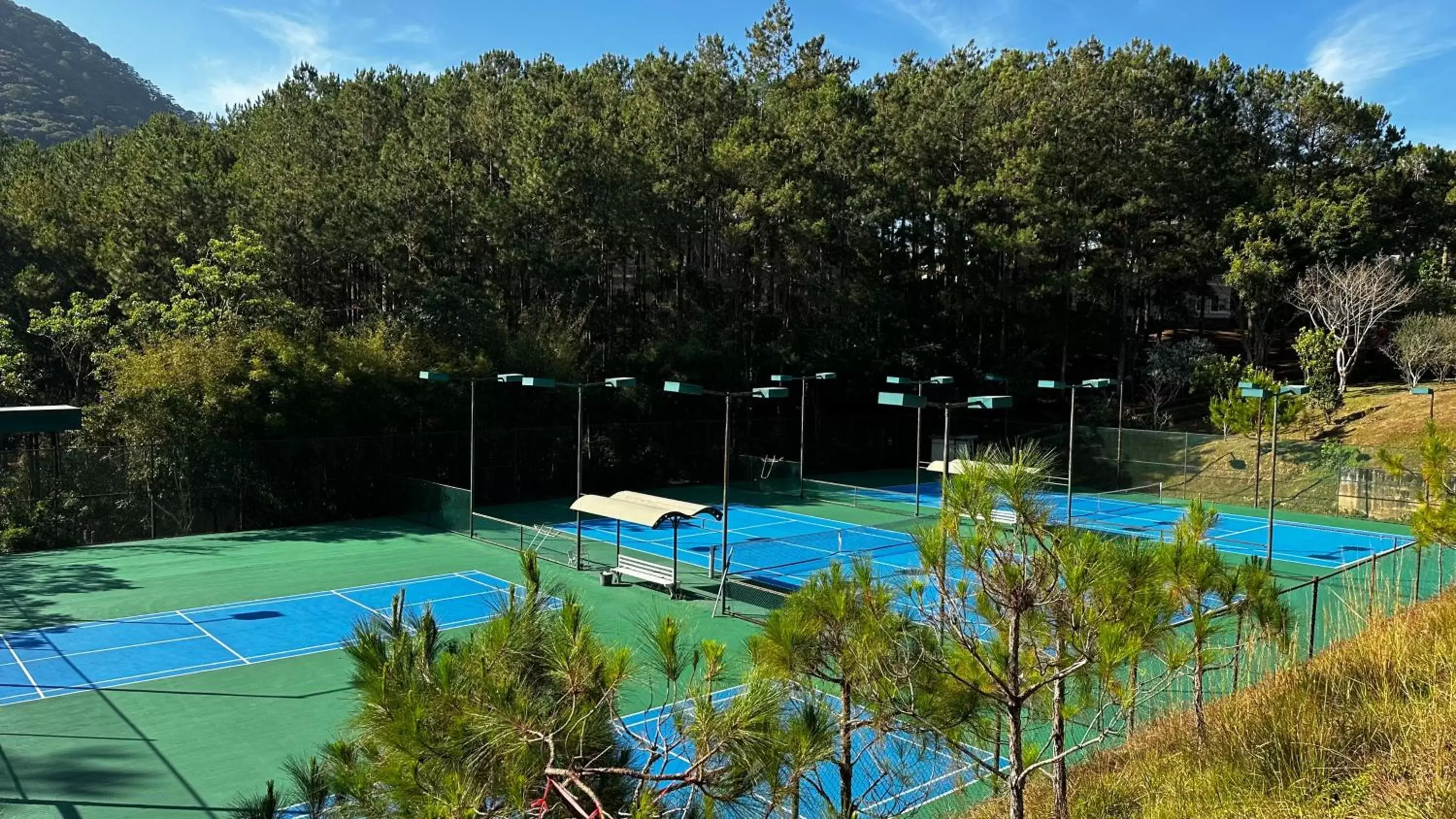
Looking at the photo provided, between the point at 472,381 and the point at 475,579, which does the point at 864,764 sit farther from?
the point at 472,381

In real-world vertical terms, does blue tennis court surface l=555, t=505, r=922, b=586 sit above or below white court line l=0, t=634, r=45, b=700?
above

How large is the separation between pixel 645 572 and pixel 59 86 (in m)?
161

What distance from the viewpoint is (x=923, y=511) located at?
27.8 m

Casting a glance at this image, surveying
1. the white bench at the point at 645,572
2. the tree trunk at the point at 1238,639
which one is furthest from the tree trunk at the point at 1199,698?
the white bench at the point at 645,572

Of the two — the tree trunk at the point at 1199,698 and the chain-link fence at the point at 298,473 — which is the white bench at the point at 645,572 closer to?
the chain-link fence at the point at 298,473

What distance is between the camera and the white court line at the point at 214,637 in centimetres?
1473

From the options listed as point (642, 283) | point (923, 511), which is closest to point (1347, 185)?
point (923, 511)

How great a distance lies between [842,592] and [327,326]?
110ft

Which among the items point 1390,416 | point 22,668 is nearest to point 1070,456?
point 22,668

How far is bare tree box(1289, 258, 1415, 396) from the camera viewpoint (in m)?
35.1

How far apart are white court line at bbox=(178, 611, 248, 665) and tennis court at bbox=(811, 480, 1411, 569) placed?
13667 mm

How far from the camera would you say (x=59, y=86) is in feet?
461

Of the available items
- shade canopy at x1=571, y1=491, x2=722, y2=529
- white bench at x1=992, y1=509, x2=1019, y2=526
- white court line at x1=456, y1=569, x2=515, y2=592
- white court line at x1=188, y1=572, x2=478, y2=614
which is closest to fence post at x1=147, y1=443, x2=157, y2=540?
white court line at x1=188, y1=572, x2=478, y2=614

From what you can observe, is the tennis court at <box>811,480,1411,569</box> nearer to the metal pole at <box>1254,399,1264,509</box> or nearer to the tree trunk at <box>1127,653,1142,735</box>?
the metal pole at <box>1254,399,1264,509</box>
